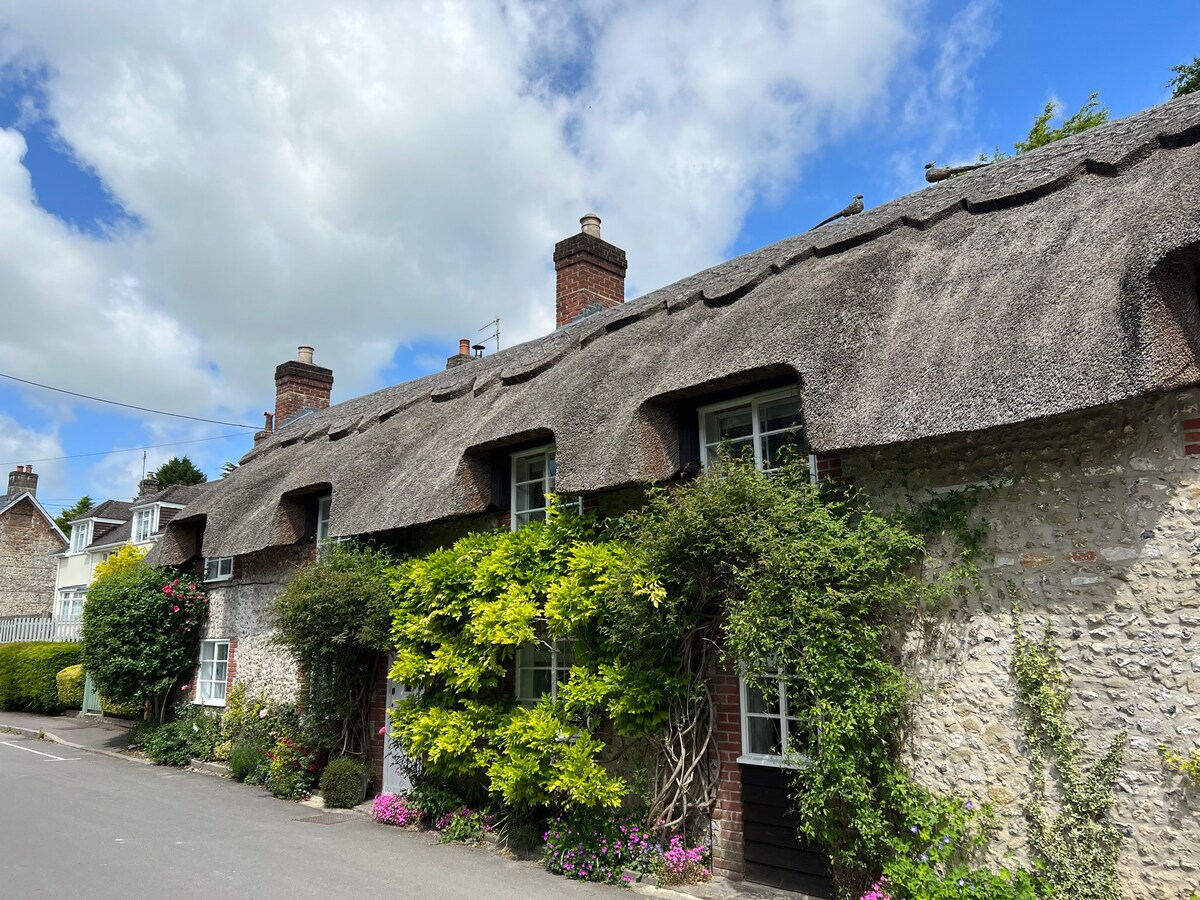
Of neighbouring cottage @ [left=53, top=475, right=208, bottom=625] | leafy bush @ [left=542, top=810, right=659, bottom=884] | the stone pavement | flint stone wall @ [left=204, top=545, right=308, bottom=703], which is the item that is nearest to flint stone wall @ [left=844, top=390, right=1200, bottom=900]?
leafy bush @ [left=542, top=810, right=659, bottom=884]

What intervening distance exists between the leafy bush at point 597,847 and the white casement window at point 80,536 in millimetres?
32058

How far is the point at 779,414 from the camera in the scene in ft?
24.0

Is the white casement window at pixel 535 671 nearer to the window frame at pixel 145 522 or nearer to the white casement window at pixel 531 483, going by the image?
the white casement window at pixel 531 483

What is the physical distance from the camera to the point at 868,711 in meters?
5.67

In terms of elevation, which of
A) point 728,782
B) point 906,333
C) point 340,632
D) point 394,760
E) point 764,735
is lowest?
point 394,760

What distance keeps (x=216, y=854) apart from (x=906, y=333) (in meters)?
7.79

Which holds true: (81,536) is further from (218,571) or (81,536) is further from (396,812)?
(396,812)

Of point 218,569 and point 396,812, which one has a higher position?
point 218,569

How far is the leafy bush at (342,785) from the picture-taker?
10555 millimetres

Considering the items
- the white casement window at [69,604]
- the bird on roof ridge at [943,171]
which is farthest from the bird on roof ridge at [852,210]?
the white casement window at [69,604]

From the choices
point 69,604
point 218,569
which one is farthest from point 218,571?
point 69,604

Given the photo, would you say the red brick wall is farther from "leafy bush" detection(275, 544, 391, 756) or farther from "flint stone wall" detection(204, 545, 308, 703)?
"flint stone wall" detection(204, 545, 308, 703)

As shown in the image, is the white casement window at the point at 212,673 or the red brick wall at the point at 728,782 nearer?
the red brick wall at the point at 728,782

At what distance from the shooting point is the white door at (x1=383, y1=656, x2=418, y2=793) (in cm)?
1042
